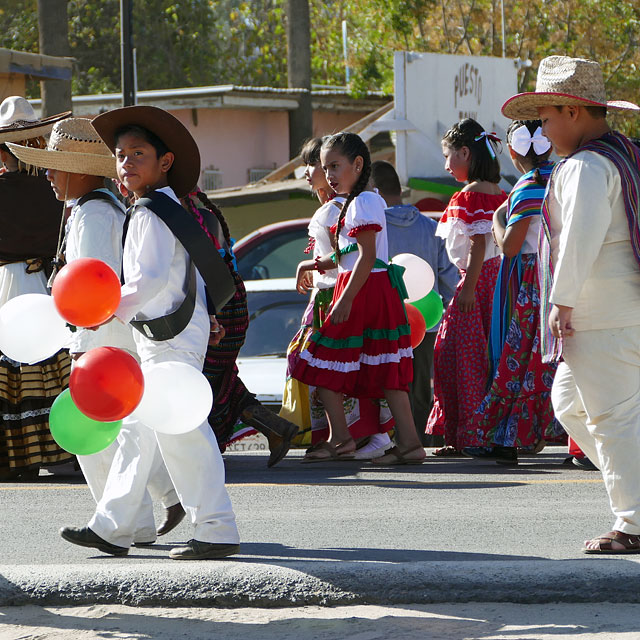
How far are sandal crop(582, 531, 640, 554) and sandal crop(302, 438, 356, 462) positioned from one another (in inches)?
130

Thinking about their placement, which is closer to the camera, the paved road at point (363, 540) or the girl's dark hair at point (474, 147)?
the paved road at point (363, 540)

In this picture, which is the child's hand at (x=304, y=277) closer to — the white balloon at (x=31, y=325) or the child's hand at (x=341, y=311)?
the child's hand at (x=341, y=311)

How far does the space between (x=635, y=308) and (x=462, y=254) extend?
327 cm

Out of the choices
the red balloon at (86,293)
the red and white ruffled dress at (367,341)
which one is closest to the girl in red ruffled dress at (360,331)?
the red and white ruffled dress at (367,341)

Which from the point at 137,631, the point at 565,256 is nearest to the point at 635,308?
the point at 565,256

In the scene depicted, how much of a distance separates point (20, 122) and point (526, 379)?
3.41m

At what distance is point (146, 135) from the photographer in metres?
5.32

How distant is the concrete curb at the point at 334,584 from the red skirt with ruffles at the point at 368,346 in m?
3.43

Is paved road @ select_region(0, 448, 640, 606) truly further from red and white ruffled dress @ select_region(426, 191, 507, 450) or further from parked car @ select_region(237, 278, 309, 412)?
parked car @ select_region(237, 278, 309, 412)

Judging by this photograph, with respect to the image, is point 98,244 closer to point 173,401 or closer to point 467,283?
point 173,401

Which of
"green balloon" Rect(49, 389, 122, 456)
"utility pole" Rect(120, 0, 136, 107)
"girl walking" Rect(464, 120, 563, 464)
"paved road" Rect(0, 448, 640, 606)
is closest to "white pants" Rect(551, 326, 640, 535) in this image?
"paved road" Rect(0, 448, 640, 606)

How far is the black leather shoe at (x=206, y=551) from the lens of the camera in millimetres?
5008

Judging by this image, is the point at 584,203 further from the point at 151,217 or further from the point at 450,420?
the point at 450,420

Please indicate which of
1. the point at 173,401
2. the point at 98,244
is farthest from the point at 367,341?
the point at 173,401
